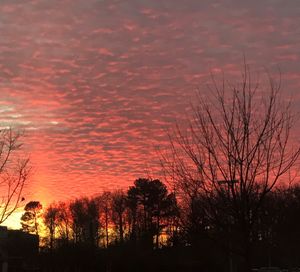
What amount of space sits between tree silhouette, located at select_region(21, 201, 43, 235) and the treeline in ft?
→ 0.53

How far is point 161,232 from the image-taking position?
66438 millimetres

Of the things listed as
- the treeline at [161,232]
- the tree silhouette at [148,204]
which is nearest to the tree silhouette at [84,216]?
the treeline at [161,232]

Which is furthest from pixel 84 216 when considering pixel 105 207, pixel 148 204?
pixel 148 204

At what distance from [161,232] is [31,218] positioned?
2791 cm

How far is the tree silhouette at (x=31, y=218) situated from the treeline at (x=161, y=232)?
0.16m

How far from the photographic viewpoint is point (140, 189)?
231ft

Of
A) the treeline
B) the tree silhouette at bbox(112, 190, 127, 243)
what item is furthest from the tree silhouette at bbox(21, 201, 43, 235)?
the tree silhouette at bbox(112, 190, 127, 243)

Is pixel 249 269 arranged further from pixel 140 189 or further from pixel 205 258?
pixel 140 189

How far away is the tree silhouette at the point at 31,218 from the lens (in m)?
84.0

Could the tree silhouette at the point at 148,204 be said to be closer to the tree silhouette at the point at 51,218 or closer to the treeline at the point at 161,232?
the treeline at the point at 161,232

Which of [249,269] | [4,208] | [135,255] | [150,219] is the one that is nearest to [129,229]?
[150,219]

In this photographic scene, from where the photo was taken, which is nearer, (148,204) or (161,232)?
(161,232)

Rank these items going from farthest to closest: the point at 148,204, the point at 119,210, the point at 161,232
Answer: the point at 119,210 < the point at 148,204 < the point at 161,232

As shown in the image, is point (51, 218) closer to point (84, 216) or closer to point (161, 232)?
point (84, 216)
